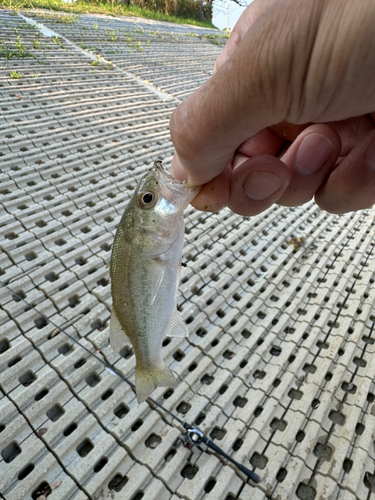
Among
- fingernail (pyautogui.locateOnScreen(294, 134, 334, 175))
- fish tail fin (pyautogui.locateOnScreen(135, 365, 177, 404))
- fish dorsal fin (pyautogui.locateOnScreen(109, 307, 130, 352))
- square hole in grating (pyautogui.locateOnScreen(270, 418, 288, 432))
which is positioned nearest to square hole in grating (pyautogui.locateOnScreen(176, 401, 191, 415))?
square hole in grating (pyautogui.locateOnScreen(270, 418, 288, 432))

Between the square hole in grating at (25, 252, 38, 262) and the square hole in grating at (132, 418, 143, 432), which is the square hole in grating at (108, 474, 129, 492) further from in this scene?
the square hole in grating at (25, 252, 38, 262)

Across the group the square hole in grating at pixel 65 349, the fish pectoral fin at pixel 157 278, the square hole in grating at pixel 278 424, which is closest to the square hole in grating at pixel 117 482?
the square hole in grating at pixel 65 349

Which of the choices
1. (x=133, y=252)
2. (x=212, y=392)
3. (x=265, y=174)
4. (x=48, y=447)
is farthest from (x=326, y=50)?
(x=48, y=447)

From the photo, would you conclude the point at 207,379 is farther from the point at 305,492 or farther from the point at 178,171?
the point at 178,171

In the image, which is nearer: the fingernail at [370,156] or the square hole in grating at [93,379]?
the fingernail at [370,156]

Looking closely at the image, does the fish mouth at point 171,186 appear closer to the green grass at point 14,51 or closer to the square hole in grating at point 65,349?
the square hole in grating at point 65,349

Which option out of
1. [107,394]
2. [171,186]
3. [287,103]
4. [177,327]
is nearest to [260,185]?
[171,186]
